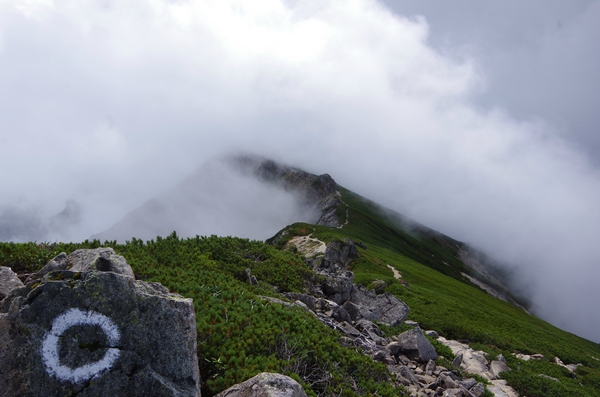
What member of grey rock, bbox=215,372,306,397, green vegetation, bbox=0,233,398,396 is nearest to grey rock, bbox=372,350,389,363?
green vegetation, bbox=0,233,398,396

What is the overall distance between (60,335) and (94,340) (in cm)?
61

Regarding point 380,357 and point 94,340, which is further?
point 380,357

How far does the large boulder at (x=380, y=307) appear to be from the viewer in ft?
83.7

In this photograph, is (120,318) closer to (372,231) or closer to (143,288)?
(143,288)

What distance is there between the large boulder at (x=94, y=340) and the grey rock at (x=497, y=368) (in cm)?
2359

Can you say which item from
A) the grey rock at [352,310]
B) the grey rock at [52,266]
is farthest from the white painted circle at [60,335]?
the grey rock at [352,310]

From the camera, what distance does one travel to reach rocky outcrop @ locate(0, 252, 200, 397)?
20.2ft

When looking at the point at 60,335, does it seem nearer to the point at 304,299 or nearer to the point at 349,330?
the point at 349,330

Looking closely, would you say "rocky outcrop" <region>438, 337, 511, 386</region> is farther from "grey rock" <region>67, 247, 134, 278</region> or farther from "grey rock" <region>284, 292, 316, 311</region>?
"grey rock" <region>67, 247, 134, 278</region>

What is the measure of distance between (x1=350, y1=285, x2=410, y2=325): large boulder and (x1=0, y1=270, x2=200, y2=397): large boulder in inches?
760

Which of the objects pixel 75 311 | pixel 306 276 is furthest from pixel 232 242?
pixel 75 311

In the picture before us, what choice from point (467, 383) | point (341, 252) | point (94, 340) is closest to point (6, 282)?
point (94, 340)

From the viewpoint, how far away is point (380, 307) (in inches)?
1081

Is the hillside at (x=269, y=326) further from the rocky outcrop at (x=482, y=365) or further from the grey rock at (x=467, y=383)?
the grey rock at (x=467, y=383)
